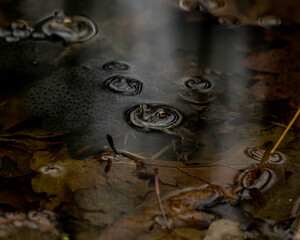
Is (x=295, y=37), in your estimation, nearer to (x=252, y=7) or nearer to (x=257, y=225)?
(x=252, y=7)

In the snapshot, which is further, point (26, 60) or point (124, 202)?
point (26, 60)

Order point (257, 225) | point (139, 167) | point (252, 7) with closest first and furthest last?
point (257, 225) < point (139, 167) < point (252, 7)

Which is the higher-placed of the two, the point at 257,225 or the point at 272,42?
the point at 272,42

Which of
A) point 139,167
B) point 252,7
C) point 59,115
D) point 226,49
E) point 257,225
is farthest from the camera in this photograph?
point 252,7

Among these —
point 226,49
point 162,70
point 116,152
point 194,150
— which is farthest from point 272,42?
point 116,152

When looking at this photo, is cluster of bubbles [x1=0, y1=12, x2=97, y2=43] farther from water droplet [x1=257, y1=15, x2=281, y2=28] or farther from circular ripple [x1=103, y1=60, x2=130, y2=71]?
water droplet [x1=257, y1=15, x2=281, y2=28]
